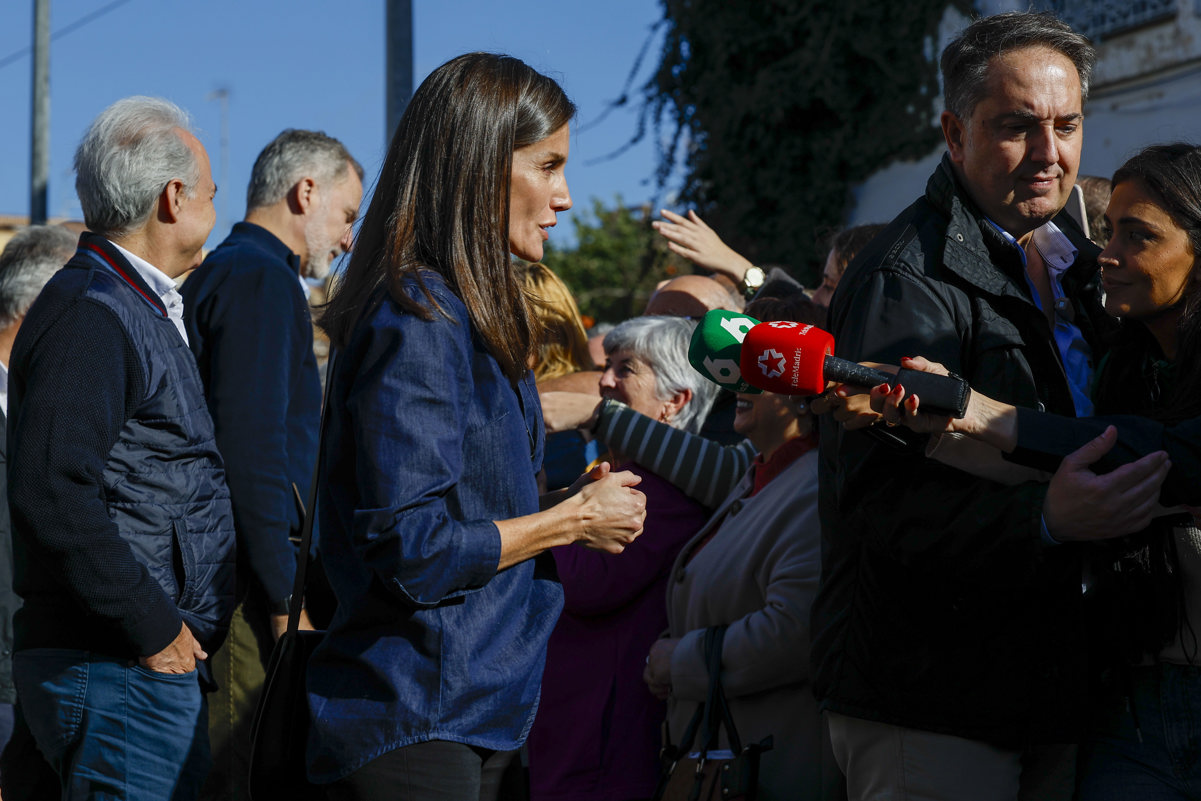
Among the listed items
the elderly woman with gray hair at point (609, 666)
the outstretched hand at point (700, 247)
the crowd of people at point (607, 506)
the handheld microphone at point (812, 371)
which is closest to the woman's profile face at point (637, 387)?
the elderly woman with gray hair at point (609, 666)

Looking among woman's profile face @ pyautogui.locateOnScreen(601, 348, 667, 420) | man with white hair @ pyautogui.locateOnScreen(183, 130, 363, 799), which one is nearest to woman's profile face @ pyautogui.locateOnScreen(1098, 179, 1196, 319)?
woman's profile face @ pyautogui.locateOnScreen(601, 348, 667, 420)

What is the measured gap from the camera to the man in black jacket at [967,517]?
2.24 meters

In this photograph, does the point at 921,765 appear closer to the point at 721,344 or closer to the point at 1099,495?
the point at 1099,495

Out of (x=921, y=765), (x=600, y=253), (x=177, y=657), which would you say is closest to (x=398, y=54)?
(x=177, y=657)

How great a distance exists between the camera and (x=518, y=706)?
2.19m

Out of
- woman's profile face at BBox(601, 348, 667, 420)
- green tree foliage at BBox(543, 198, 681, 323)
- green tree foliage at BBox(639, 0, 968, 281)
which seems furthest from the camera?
green tree foliage at BBox(543, 198, 681, 323)

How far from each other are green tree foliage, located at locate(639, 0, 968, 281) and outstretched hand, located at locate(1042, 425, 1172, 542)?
7074mm

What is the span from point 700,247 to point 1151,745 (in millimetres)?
2831

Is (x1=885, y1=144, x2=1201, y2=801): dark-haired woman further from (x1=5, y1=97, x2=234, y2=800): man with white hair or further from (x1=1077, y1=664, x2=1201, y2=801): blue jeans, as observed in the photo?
(x1=5, y1=97, x2=234, y2=800): man with white hair

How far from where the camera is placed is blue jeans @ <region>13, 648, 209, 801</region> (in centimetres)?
276

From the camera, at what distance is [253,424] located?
350cm

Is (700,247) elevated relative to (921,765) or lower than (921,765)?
elevated

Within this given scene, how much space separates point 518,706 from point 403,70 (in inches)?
188

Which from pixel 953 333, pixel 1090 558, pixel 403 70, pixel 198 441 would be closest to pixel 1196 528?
pixel 1090 558
